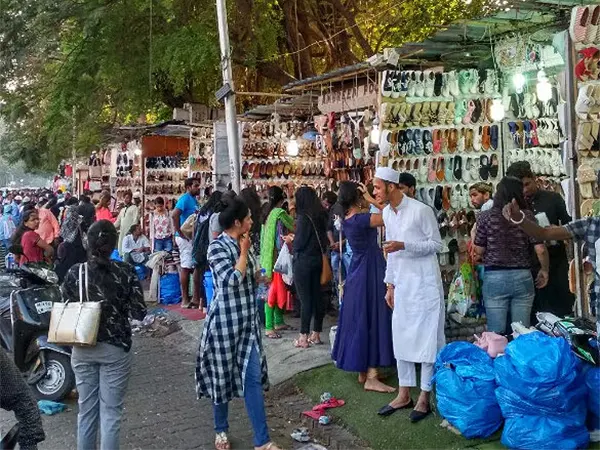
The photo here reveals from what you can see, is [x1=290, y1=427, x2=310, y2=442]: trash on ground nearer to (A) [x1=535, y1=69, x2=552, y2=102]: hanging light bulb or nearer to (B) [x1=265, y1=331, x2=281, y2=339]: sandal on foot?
(B) [x1=265, y1=331, x2=281, y2=339]: sandal on foot

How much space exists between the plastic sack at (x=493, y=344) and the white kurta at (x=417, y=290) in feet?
1.05

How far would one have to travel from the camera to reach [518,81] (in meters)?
7.83

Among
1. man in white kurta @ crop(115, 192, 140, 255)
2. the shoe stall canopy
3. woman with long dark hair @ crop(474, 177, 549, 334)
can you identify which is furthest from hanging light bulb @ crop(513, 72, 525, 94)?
man in white kurta @ crop(115, 192, 140, 255)

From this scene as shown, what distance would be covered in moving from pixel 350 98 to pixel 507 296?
419cm

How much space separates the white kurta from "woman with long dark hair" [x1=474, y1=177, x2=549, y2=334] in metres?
0.68

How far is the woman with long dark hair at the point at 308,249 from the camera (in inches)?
292

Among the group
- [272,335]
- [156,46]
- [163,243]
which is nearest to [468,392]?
[272,335]

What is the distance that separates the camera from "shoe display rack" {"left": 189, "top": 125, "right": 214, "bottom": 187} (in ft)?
45.9

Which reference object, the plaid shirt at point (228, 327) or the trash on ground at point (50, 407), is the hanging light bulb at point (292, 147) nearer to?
the trash on ground at point (50, 407)

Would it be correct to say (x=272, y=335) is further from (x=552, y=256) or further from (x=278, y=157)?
(x=278, y=157)

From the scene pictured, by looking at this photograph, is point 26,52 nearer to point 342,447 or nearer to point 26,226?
point 26,226

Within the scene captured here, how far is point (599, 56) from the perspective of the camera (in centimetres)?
540

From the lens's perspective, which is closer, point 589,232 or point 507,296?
point 589,232

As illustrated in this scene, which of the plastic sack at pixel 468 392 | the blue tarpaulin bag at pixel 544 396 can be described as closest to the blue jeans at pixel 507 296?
the plastic sack at pixel 468 392
